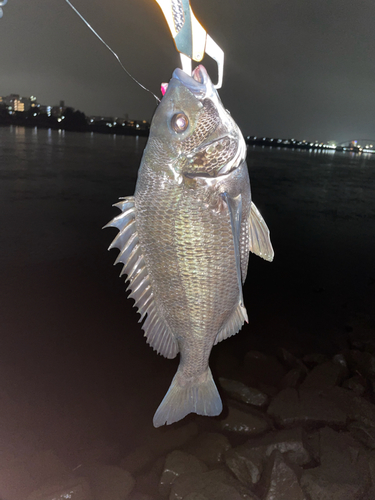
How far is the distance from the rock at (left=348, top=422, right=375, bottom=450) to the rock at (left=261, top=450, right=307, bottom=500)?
2.78 feet

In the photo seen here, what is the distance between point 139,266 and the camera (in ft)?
5.29

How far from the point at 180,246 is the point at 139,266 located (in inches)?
11.3

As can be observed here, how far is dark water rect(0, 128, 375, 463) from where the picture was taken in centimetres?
287

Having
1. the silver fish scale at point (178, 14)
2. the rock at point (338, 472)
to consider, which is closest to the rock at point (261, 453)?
the rock at point (338, 472)

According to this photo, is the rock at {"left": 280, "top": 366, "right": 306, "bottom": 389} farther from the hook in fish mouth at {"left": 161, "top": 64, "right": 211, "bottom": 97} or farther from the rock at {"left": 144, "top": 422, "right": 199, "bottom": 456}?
the hook in fish mouth at {"left": 161, "top": 64, "right": 211, "bottom": 97}

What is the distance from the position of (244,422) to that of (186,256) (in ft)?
7.23

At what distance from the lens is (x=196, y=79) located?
139 cm

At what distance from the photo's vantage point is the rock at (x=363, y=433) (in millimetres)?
2721

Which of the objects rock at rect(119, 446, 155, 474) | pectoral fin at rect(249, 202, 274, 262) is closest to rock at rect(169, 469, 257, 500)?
rock at rect(119, 446, 155, 474)

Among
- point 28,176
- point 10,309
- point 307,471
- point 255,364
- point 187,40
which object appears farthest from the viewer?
point 28,176

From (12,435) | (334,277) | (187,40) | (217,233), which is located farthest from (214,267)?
(334,277)

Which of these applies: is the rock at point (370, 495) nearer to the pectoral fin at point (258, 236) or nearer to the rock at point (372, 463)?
the rock at point (372, 463)

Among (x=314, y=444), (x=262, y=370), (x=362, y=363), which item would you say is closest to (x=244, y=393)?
(x=262, y=370)

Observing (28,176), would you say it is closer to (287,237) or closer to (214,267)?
(287,237)
